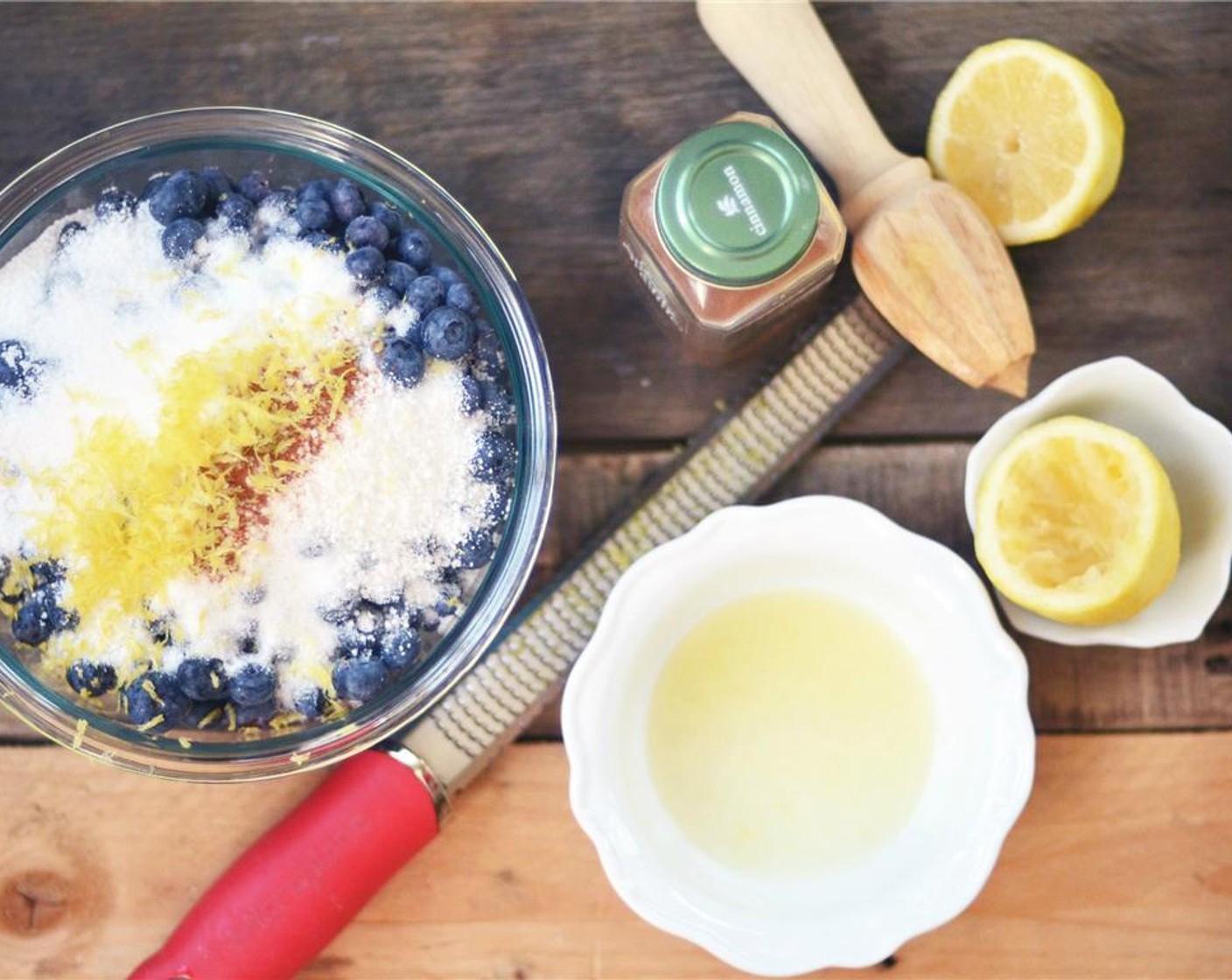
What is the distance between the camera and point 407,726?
1134 millimetres

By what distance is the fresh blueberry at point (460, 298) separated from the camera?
3.34 feet

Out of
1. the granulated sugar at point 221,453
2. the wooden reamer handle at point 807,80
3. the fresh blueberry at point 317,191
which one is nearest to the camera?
the granulated sugar at point 221,453

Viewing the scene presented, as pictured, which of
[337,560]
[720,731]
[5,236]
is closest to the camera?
[337,560]

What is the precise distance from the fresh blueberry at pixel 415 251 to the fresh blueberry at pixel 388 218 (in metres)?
0.01

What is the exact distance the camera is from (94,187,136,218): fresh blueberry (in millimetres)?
1017

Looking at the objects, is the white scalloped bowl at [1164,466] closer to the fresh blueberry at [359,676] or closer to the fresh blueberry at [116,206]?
the fresh blueberry at [359,676]

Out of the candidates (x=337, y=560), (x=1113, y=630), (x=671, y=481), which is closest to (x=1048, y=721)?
(x=1113, y=630)

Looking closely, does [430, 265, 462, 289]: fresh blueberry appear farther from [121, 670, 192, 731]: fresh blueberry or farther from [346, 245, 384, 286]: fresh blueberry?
[121, 670, 192, 731]: fresh blueberry

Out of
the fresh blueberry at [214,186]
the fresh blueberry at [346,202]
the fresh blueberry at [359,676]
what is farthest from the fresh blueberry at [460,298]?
the fresh blueberry at [359,676]

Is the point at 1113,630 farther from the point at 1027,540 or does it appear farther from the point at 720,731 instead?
the point at 720,731

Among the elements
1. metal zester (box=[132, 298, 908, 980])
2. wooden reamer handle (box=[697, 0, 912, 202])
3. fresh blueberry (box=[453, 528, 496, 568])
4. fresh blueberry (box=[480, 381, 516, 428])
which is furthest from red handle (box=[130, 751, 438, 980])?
wooden reamer handle (box=[697, 0, 912, 202])

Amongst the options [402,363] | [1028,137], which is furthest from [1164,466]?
[402,363]

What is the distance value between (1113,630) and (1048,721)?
0.14 m

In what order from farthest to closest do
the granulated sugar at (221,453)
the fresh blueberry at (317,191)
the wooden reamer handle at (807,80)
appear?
the wooden reamer handle at (807,80) < the fresh blueberry at (317,191) < the granulated sugar at (221,453)
